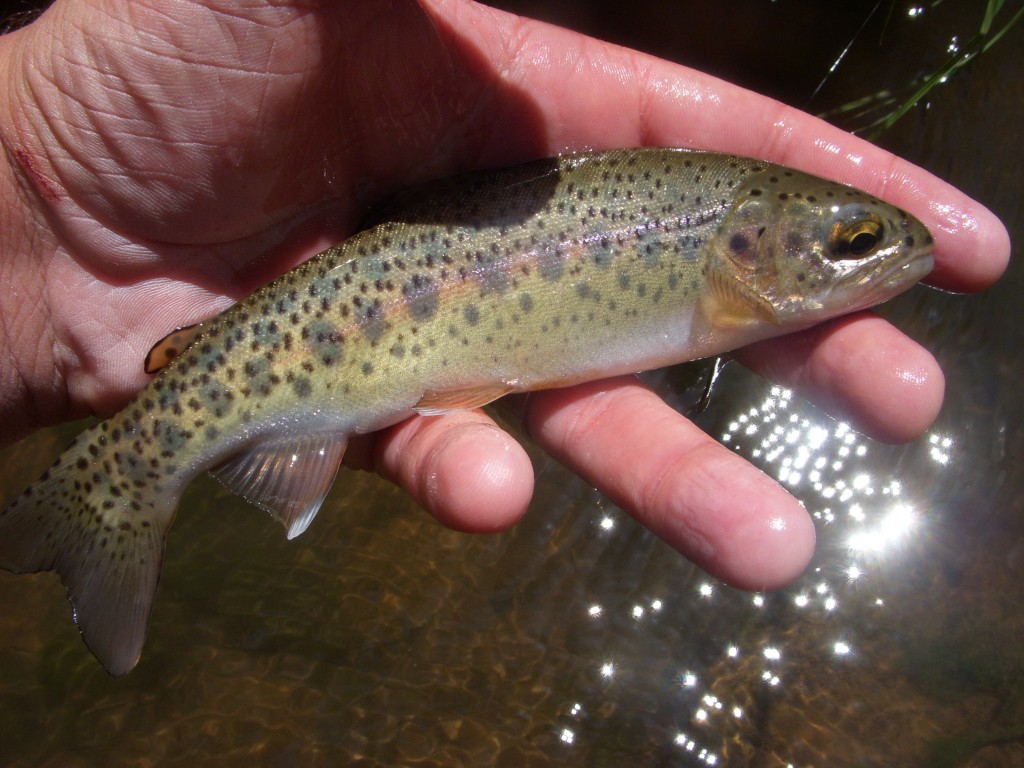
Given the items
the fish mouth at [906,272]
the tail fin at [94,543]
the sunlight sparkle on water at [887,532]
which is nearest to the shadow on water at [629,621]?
the sunlight sparkle on water at [887,532]

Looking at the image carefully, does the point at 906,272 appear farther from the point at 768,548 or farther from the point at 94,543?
the point at 94,543

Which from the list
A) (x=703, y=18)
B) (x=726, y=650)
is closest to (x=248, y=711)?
(x=726, y=650)

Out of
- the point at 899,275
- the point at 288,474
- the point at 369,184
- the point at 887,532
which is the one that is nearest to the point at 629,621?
the point at 887,532

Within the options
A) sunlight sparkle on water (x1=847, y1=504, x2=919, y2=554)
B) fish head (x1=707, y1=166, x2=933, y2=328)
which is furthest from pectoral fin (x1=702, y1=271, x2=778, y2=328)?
sunlight sparkle on water (x1=847, y1=504, x2=919, y2=554)

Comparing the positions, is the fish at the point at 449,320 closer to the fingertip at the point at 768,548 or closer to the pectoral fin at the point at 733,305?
the pectoral fin at the point at 733,305

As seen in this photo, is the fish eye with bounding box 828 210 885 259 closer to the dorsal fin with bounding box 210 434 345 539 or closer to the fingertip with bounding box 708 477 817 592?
the fingertip with bounding box 708 477 817 592

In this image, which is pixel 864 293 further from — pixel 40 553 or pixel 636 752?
pixel 40 553
